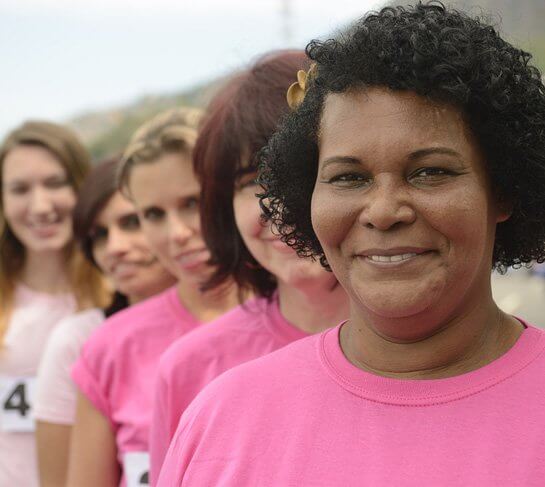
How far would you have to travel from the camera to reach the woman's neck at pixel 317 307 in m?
2.39

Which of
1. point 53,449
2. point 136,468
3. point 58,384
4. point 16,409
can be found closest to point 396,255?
point 136,468

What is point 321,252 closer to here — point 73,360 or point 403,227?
point 403,227

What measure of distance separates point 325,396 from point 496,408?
12.0 inches

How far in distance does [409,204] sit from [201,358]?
106cm

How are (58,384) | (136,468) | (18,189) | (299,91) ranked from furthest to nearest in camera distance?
(18,189), (58,384), (136,468), (299,91)

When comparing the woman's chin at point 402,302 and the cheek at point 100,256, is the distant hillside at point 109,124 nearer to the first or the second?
the cheek at point 100,256

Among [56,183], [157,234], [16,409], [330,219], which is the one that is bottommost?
[16,409]

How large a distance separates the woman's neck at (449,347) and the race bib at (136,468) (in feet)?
4.27

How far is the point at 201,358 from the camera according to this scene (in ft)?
7.84

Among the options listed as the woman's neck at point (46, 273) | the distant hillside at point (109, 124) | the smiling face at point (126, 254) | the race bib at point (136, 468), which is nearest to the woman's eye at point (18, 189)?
the woman's neck at point (46, 273)

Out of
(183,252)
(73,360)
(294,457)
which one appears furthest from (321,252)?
(73,360)

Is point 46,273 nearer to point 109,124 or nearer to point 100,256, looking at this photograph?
point 100,256

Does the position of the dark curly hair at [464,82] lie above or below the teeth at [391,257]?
above

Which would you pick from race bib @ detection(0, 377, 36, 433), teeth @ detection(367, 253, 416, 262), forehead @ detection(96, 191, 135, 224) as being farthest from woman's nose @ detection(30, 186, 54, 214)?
teeth @ detection(367, 253, 416, 262)
